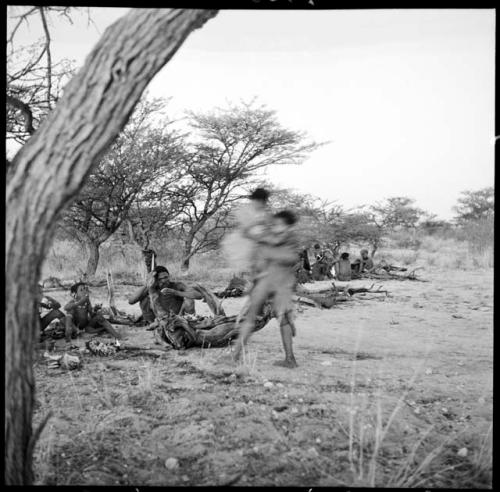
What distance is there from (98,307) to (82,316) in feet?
0.56

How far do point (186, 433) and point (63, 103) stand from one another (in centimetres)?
160

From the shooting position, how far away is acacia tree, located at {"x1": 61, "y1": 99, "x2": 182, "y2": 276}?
158 inches

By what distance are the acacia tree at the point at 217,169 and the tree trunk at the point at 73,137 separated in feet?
9.46

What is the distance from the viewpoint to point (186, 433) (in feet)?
6.63

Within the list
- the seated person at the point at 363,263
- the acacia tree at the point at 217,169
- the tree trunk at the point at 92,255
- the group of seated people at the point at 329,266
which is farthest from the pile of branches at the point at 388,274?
the tree trunk at the point at 92,255

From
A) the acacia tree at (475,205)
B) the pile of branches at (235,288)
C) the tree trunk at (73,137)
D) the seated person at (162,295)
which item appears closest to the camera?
the tree trunk at (73,137)

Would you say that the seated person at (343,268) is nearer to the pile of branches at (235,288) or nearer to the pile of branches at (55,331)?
the pile of branches at (235,288)

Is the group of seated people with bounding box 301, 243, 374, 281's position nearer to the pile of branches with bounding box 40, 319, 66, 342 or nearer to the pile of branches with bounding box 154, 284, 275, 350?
the pile of branches with bounding box 154, 284, 275, 350

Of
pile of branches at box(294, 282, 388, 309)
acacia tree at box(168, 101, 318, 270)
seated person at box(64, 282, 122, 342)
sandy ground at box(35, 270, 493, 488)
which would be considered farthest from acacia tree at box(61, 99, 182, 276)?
pile of branches at box(294, 282, 388, 309)

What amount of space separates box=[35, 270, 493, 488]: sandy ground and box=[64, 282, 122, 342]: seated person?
1.33 ft

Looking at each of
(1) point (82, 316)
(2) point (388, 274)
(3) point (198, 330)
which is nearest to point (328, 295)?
(2) point (388, 274)

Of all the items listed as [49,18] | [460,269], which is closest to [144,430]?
[49,18]

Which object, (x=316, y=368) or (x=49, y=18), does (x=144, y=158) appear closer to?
(x=49, y=18)

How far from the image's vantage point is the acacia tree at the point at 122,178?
4.02 meters
